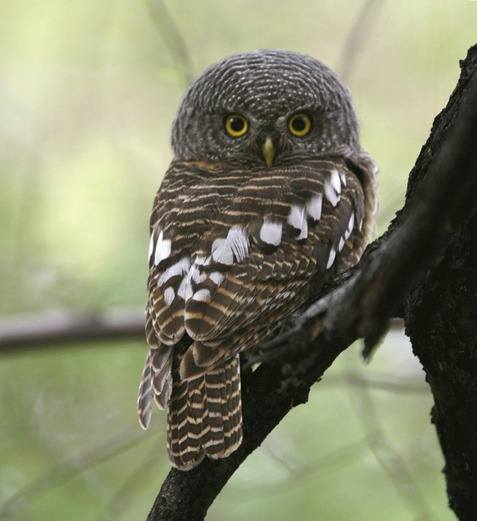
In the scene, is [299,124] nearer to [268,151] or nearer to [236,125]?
[236,125]

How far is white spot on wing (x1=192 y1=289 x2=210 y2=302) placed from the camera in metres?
3.35

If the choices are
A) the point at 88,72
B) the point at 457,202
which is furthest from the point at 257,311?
the point at 88,72

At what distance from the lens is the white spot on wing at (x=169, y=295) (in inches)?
136

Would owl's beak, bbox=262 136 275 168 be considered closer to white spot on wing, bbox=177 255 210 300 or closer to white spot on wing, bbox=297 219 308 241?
white spot on wing, bbox=297 219 308 241

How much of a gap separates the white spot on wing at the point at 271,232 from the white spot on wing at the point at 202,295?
339mm

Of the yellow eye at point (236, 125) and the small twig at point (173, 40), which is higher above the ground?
the small twig at point (173, 40)

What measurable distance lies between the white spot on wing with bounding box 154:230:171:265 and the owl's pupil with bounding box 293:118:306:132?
1.20 m

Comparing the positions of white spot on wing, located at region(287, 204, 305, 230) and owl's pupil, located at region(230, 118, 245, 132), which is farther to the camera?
owl's pupil, located at region(230, 118, 245, 132)

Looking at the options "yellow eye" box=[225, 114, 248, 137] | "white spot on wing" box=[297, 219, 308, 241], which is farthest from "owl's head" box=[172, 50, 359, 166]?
"white spot on wing" box=[297, 219, 308, 241]

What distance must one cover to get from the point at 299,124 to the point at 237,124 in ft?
1.02

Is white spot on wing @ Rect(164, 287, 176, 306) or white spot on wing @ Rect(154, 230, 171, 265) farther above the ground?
white spot on wing @ Rect(154, 230, 171, 265)

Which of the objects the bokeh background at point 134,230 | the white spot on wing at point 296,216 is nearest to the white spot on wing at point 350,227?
the white spot on wing at point 296,216

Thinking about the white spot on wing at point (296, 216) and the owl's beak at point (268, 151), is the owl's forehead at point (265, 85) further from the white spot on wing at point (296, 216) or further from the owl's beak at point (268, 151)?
the white spot on wing at point (296, 216)

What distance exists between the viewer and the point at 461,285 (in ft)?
9.04
